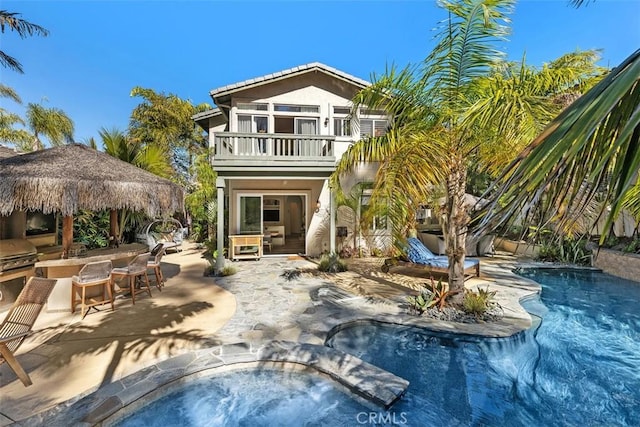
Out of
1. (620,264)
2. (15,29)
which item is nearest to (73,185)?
(15,29)

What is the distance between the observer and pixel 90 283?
6410 millimetres

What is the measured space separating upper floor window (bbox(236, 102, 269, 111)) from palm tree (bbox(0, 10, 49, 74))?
296 inches

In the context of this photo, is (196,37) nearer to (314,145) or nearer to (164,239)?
(314,145)

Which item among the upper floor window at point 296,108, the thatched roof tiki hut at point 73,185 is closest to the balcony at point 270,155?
the upper floor window at point 296,108

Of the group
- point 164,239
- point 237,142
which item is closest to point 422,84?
point 237,142

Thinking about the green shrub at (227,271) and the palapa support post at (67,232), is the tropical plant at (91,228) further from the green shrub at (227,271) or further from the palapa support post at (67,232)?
the green shrub at (227,271)

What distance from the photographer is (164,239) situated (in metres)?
16.6

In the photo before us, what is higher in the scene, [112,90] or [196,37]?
[112,90]

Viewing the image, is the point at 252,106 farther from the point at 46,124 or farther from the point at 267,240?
the point at 46,124

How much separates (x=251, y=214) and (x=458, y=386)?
11.4m

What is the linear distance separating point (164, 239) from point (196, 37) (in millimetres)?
10568

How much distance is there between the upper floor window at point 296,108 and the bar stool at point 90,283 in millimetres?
9845

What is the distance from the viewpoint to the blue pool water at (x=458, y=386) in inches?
148

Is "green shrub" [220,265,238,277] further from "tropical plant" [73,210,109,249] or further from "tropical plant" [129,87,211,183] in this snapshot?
"tropical plant" [129,87,211,183]
